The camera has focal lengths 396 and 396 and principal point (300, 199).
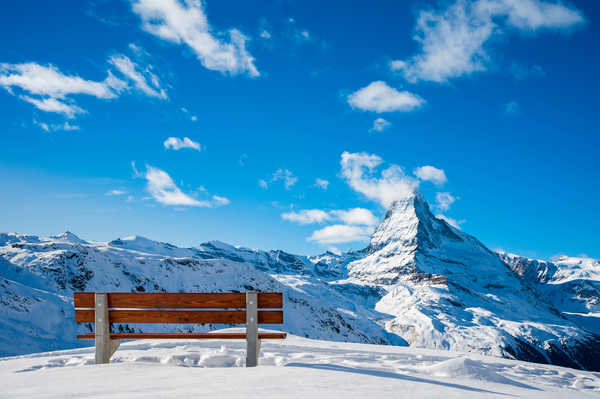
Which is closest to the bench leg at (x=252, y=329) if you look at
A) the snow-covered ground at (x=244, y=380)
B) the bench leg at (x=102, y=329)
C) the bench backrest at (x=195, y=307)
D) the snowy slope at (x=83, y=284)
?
the bench backrest at (x=195, y=307)

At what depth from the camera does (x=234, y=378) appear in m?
5.29

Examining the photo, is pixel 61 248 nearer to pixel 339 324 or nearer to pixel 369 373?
pixel 339 324

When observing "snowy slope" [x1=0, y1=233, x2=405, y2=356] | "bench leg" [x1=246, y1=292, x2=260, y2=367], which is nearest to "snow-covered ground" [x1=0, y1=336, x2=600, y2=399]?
"bench leg" [x1=246, y1=292, x2=260, y2=367]

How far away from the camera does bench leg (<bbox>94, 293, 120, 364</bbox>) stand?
23.2 ft

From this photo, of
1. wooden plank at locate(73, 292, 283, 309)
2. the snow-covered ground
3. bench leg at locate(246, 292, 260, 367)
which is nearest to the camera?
the snow-covered ground

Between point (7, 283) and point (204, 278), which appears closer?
point (7, 283)

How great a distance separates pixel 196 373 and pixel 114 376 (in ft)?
3.71

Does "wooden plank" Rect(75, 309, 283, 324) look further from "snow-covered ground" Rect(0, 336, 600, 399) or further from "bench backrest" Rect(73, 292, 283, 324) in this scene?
"snow-covered ground" Rect(0, 336, 600, 399)

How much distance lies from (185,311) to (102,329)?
154 cm

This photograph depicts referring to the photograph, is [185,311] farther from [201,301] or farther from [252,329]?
[252,329]

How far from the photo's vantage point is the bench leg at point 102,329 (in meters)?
7.06

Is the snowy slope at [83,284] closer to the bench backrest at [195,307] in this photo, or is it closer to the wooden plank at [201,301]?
the bench backrest at [195,307]

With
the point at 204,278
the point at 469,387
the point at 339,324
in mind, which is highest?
the point at 469,387

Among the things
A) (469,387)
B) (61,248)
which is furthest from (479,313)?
(469,387)
